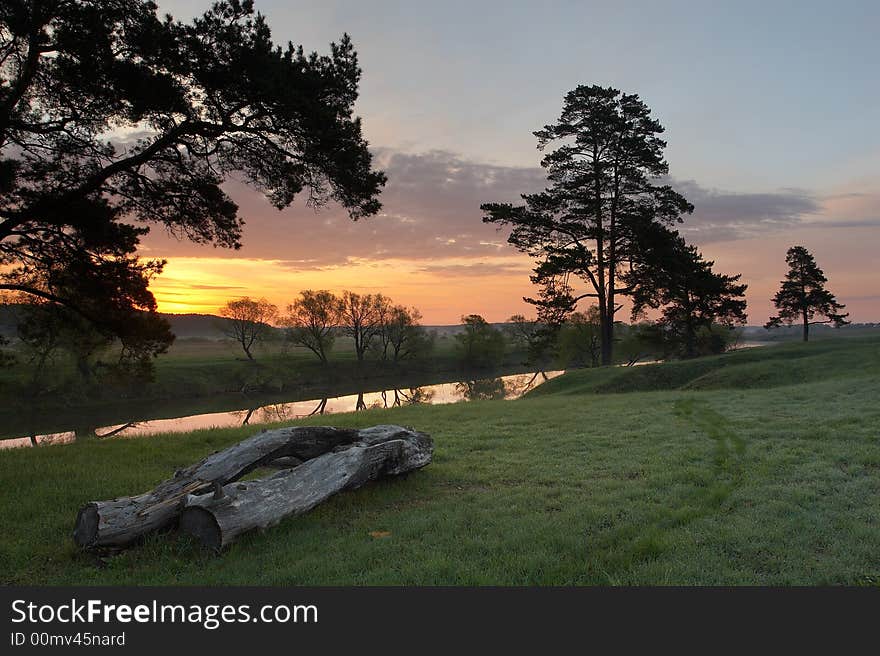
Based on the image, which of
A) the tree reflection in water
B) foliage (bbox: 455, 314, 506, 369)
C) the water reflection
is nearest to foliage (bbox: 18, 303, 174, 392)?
the water reflection

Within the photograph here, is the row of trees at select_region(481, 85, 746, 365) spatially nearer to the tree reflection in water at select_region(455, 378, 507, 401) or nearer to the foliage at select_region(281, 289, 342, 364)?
the tree reflection in water at select_region(455, 378, 507, 401)

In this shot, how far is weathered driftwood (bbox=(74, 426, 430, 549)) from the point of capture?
20.0 ft

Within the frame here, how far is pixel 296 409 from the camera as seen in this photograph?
39406 mm

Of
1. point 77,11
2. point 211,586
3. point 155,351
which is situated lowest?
point 211,586

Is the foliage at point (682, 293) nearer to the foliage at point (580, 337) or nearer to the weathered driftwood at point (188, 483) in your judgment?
the foliage at point (580, 337)

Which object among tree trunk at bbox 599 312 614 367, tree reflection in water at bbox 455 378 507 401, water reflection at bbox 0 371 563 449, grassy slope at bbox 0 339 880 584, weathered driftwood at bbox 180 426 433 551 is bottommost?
water reflection at bbox 0 371 563 449

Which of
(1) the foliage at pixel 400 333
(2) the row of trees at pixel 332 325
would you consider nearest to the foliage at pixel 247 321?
(2) the row of trees at pixel 332 325

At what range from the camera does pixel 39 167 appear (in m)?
10.7

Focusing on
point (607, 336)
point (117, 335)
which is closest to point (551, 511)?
point (117, 335)

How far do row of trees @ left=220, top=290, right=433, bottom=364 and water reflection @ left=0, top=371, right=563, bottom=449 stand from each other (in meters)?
19.7

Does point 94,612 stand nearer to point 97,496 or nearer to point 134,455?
point 97,496

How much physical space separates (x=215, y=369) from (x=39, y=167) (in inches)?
1956

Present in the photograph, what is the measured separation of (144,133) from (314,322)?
5760cm

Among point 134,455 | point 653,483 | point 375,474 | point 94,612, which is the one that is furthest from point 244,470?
point 653,483
